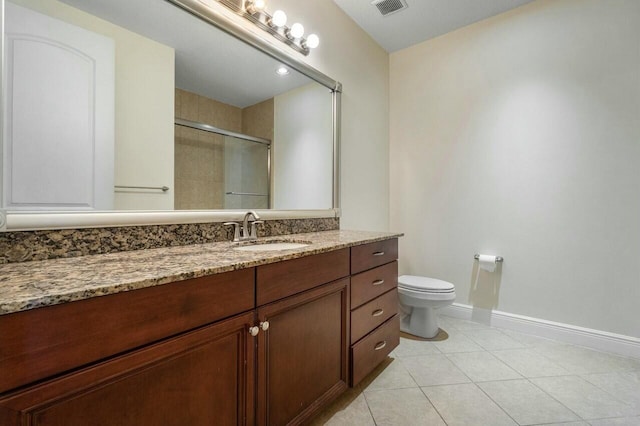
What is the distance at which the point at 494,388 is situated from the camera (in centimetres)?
154

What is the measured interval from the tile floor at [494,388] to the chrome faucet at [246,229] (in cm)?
93

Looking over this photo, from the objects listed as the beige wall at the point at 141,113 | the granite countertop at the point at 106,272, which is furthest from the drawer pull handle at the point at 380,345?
the beige wall at the point at 141,113

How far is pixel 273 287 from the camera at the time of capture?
3.28 feet

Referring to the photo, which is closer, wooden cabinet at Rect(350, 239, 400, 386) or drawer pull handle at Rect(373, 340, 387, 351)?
wooden cabinet at Rect(350, 239, 400, 386)

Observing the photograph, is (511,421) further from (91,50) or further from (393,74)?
(393,74)

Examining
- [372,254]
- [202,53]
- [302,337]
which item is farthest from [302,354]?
[202,53]

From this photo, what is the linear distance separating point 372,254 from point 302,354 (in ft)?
2.16

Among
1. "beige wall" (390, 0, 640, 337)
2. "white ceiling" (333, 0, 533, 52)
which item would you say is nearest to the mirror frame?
"white ceiling" (333, 0, 533, 52)

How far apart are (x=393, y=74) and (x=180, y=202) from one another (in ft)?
8.18

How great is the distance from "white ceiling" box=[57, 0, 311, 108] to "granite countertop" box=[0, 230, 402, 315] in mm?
796

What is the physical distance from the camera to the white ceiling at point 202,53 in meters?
1.11

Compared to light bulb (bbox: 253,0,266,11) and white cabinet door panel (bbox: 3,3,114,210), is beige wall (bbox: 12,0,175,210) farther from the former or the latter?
light bulb (bbox: 253,0,266,11)

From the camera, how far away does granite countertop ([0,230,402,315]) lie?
0.55 meters

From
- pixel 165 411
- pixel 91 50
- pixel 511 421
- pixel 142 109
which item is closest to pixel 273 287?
pixel 165 411
